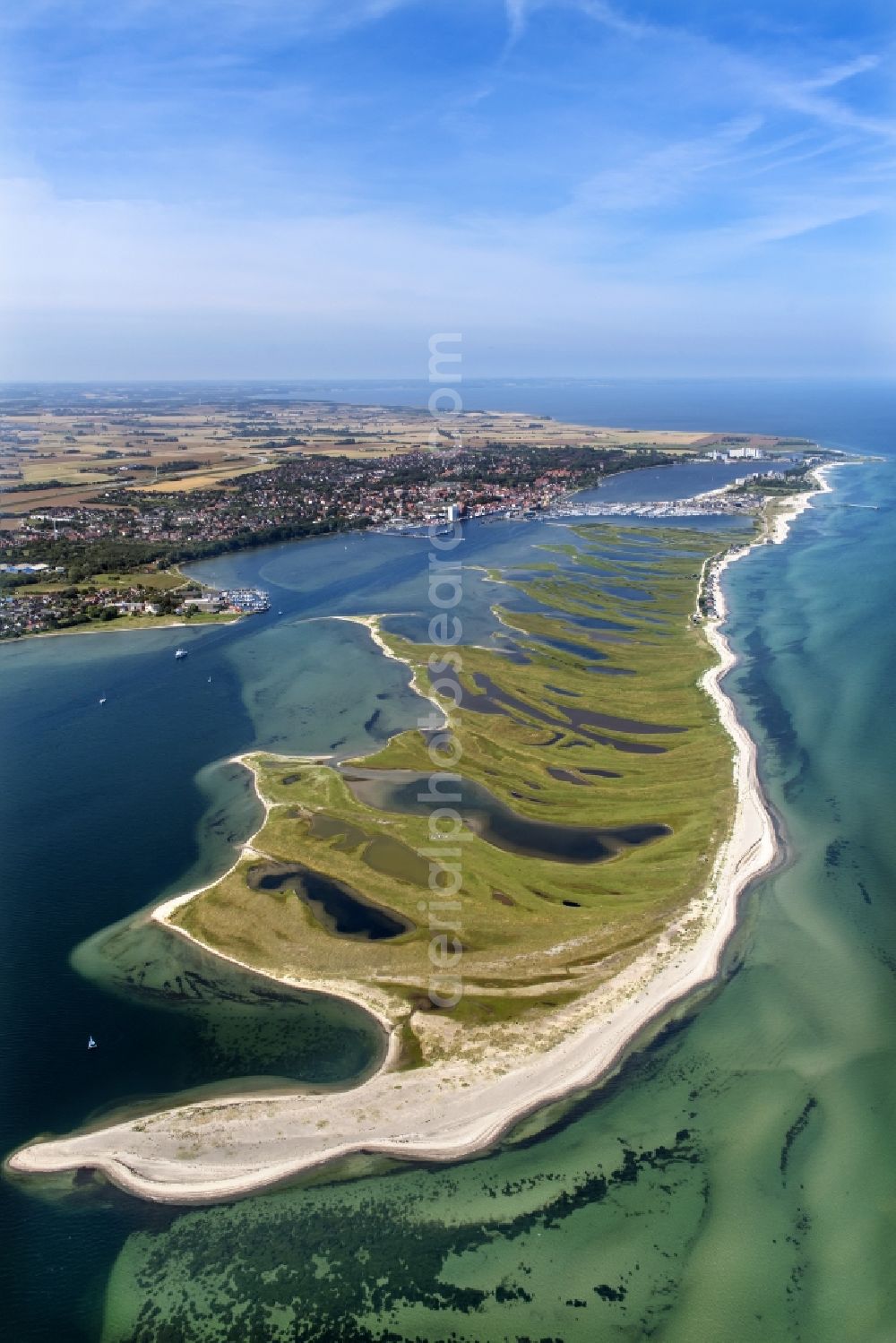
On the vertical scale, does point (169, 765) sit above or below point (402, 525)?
below

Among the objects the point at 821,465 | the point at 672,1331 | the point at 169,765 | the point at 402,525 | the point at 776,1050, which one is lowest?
the point at 672,1331

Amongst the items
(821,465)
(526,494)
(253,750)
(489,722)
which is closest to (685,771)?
(489,722)

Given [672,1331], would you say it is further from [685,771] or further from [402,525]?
[402,525]

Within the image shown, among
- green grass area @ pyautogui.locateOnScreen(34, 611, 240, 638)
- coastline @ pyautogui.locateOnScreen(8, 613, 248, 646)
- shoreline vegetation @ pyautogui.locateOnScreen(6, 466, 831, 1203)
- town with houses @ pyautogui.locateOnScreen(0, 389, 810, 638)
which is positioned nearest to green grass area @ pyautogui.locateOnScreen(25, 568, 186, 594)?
town with houses @ pyautogui.locateOnScreen(0, 389, 810, 638)

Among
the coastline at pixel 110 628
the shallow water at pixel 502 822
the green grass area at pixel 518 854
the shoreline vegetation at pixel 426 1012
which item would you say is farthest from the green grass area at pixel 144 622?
the shallow water at pixel 502 822

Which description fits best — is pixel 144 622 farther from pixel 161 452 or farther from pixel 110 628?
pixel 161 452

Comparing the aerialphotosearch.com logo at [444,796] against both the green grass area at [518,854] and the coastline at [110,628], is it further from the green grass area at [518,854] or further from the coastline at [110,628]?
the coastline at [110,628]

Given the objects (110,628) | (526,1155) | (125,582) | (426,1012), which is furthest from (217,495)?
(526,1155)
